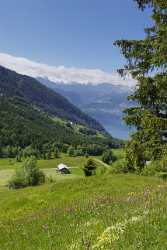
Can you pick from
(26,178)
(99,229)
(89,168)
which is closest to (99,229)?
(99,229)

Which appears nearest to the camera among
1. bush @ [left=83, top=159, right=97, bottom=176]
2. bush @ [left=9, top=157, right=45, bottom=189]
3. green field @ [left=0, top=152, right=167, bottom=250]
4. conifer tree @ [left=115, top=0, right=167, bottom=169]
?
green field @ [left=0, top=152, right=167, bottom=250]

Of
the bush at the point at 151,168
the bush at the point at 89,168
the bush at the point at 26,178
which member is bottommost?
the bush at the point at 26,178

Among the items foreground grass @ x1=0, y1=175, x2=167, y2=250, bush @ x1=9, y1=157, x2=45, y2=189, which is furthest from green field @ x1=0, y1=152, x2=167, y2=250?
bush @ x1=9, y1=157, x2=45, y2=189

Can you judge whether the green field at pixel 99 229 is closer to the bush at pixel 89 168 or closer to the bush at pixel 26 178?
the bush at pixel 89 168

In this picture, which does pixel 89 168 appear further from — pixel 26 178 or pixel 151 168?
pixel 151 168

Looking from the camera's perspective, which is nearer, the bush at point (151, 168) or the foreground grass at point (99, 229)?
the foreground grass at point (99, 229)

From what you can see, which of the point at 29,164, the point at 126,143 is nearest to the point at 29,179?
the point at 29,164

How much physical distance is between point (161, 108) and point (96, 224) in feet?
49.5

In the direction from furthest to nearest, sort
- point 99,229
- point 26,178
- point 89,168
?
point 26,178 → point 89,168 → point 99,229

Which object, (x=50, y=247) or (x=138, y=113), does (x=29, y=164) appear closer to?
(x=138, y=113)

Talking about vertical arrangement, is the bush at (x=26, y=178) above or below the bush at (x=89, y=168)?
below

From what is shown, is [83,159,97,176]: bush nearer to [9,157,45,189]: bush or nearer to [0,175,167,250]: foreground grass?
[9,157,45,189]: bush

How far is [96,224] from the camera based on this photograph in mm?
13156

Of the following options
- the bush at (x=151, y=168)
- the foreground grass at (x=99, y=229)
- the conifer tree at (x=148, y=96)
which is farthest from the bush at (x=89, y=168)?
the foreground grass at (x=99, y=229)
